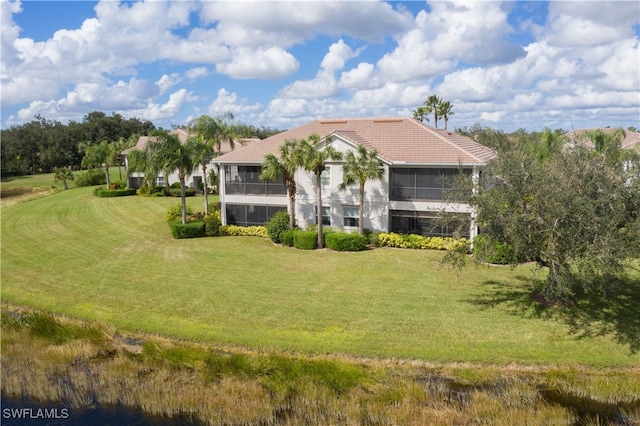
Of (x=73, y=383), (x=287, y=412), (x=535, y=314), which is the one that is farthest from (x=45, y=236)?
(x=535, y=314)

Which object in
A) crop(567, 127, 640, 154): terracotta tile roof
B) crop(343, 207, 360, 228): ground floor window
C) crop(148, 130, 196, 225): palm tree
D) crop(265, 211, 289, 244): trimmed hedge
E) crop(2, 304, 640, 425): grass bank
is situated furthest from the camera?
crop(148, 130, 196, 225): palm tree

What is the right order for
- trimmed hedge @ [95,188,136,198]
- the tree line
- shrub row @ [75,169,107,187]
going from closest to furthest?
trimmed hedge @ [95,188,136,198]
shrub row @ [75,169,107,187]
the tree line

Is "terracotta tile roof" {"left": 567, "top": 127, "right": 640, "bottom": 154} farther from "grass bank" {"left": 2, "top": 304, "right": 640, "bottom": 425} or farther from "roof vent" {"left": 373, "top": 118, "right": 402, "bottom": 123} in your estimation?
"roof vent" {"left": 373, "top": 118, "right": 402, "bottom": 123}

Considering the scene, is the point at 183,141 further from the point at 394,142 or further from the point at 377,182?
the point at 377,182

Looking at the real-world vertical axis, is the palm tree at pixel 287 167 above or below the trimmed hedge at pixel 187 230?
above

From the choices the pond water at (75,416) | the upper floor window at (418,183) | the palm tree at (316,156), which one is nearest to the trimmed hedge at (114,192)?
the palm tree at (316,156)

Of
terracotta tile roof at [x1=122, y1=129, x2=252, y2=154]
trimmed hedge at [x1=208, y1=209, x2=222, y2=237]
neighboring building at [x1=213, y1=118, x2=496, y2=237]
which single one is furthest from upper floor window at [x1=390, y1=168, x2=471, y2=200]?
terracotta tile roof at [x1=122, y1=129, x2=252, y2=154]

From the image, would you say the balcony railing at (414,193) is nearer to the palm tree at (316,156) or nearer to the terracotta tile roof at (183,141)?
the palm tree at (316,156)

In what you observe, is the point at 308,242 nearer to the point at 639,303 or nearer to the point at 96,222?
the point at 639,303
